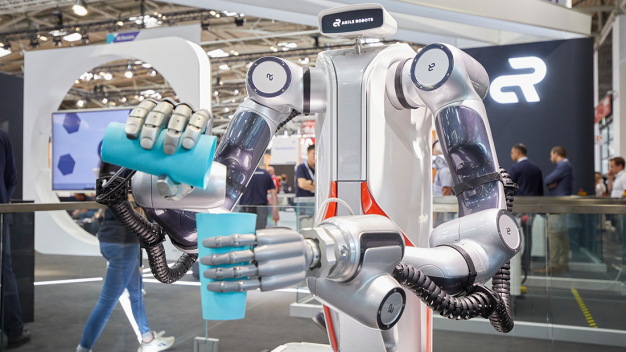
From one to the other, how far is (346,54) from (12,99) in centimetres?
909

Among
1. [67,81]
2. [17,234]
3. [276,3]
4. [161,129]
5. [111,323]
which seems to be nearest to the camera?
[161,129]

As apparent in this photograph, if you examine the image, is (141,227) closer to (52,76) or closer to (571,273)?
(571,273)

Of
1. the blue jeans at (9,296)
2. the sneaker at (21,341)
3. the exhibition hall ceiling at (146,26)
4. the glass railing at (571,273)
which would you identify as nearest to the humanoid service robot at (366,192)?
the blue jeans at (9,296)

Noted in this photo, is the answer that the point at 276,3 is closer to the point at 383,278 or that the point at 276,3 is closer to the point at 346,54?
the point at 346,54

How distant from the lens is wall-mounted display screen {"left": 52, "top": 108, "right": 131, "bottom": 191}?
241 inches

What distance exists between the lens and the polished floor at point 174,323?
3.02 meters

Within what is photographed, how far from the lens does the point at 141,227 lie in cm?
143

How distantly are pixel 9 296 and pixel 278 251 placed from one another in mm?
2325

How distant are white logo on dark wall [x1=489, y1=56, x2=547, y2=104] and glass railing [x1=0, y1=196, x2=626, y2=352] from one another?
10.6 ft

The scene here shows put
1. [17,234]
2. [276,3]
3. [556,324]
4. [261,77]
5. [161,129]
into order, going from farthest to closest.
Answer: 1. [276,3]
2. [556,324]
3. [17,234]
4. [261,77]
5. [161,129]

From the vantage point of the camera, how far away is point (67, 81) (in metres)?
6.68

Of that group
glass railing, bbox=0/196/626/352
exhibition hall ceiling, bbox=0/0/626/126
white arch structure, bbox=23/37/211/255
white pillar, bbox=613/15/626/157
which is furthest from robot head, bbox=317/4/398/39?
white pillar, bbox=613/15/626/157

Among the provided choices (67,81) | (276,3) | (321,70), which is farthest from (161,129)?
(67,81)

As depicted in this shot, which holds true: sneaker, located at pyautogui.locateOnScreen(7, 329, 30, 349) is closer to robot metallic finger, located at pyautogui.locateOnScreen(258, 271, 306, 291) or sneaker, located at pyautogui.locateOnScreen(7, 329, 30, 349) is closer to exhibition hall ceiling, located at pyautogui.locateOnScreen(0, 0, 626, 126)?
robot metallic finger, located at pyautogui.locateOnScreen(258, 271, 306, 291)
